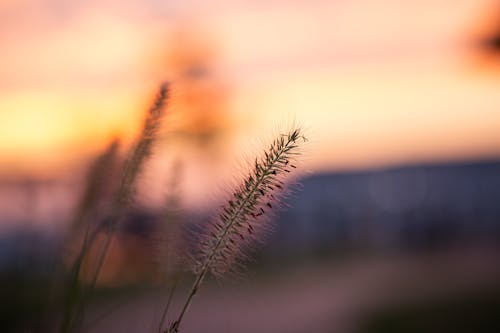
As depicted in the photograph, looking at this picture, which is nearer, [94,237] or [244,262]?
[244,262]

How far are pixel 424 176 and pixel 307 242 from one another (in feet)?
30.1

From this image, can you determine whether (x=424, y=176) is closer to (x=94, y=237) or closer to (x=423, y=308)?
(x=423, y=308)

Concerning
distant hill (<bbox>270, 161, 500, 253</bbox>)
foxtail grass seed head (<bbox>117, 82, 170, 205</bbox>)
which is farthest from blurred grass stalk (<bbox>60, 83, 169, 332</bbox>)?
distant hill (<bbox>270, 161, 500, 253</bbox>)

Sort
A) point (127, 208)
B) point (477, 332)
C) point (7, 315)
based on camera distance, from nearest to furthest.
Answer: point (127, 208)
point (7, 315)
point (477, 332)

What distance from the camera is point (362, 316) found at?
12453 millimetres

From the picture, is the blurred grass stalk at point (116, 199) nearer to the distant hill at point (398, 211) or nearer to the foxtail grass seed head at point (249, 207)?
the foxtail grass seed head at point (249, 207)

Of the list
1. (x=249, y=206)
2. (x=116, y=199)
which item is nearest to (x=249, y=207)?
(x=249, y=206)

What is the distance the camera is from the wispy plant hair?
7.04ft

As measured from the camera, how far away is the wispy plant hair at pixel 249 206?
7.04 ft

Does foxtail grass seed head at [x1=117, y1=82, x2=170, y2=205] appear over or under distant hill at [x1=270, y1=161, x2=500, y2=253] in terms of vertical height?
under

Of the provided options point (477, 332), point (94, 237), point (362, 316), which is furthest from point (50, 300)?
point (362, 316)

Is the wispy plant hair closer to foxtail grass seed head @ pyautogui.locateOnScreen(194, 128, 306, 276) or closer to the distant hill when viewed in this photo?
foxtail grass seed head @ pyautogui.locateOnScreen(194, 128, 306, 276)

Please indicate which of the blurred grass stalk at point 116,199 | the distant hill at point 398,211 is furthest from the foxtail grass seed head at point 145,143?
the distant hill at point 398,211

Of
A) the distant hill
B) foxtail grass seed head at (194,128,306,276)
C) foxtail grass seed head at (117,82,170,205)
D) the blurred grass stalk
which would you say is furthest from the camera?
the distant hill
